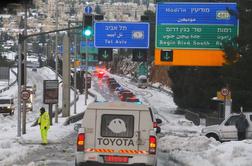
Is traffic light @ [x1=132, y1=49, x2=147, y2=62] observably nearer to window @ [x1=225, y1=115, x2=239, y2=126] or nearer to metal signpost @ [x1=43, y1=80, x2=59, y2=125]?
metal signpost @ [x1=43, y1=80, x2=59, y2=125]

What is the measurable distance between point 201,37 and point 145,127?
27.1 m

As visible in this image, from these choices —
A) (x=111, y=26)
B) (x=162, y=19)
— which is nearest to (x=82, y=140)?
(x=162, y=19)

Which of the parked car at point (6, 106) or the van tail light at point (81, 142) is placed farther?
the parked car at point (6, 106)

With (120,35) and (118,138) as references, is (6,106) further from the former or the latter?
(118,138)

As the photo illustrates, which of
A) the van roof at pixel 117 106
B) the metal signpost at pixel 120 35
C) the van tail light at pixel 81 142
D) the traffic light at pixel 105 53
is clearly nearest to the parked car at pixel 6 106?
the traffic light at pixel 105 53

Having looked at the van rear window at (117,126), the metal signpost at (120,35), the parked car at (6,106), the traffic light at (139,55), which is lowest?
the parked car at (6,106)

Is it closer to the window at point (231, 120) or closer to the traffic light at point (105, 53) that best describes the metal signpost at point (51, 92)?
the traffic light at point (105, 53)

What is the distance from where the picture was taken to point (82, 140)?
1556 cm

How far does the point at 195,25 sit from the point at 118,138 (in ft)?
88.6

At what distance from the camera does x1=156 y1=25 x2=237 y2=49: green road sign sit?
41750 millimetres

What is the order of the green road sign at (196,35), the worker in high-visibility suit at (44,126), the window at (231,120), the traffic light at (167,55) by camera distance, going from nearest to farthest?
the worker in high-visibility suit at (44,126), the window at (231,120), the green road sign at (196,35), the traffic light at (167,55)

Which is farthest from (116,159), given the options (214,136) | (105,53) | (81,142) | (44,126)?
(105,53)

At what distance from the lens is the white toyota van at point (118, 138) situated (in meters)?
15.5

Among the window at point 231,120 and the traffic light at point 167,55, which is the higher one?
the traffic light at point 167,55
